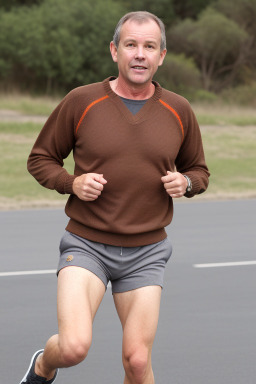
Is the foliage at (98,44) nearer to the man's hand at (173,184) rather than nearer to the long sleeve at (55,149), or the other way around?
the long sleeve at (55,149)

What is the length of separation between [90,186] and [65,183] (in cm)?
28

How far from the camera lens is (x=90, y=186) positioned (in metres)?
4.83

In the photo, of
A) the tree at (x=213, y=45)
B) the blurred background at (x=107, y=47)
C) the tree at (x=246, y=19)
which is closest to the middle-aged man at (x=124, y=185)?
the blurred background at (x=107, y=47)

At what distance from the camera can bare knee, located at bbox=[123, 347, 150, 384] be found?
15.8ft

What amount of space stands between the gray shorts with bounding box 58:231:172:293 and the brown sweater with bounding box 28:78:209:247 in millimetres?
51

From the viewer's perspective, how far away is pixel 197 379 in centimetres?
611

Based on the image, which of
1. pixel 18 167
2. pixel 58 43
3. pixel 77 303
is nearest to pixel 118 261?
pixel 77 303

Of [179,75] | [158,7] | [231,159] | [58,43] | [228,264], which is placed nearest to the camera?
[228,264]

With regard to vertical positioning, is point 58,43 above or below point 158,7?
above

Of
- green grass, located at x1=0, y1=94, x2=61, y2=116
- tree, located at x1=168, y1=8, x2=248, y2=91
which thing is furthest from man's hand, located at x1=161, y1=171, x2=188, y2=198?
tree, located at x1=168, y1=8, x2=248, y2=91

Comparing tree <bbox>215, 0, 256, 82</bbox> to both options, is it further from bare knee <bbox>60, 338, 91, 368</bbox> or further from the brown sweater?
bare knee <bbox>60, 338, 91, 368</bbox>

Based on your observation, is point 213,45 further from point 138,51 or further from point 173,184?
point 173,184

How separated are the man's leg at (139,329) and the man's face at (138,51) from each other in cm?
109

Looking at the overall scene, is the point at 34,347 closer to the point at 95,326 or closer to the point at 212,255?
the point at 95,326
